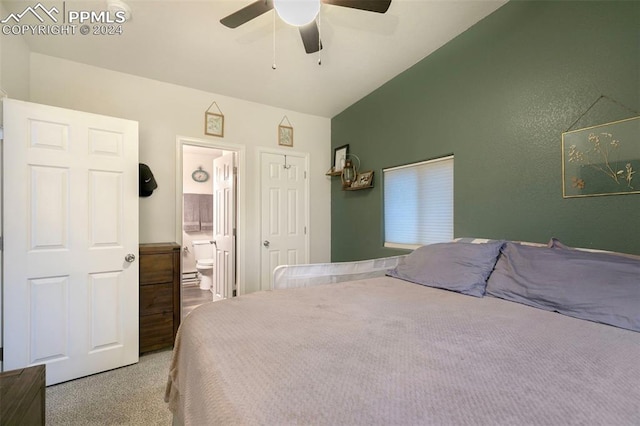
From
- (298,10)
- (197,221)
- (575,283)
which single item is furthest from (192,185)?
(575,283)

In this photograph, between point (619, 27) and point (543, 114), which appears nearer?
point (619, 27)

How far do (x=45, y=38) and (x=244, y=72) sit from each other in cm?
156

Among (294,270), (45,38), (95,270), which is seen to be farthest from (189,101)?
(294,270)

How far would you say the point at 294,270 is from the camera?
1.92 metres

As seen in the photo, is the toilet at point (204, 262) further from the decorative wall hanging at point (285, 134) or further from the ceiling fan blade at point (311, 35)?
the ceiling fan blade at point (311, 35)

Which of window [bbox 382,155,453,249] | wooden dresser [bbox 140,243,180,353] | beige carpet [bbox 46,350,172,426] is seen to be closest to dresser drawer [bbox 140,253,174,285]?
wooden dresser [bbox 140,243,180,353]

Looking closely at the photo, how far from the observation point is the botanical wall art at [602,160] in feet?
4.66

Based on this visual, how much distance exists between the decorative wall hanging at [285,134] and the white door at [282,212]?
0.19 metres

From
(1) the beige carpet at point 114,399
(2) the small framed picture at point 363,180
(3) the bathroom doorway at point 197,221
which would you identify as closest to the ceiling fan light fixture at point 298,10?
(2) the small framed picture at point 363,180

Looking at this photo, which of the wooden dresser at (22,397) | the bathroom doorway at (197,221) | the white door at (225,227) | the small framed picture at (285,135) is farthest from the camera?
the bathroom doorway at (197,221)

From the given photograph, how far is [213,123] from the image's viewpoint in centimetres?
318

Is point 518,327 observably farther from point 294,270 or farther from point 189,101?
point 189,101

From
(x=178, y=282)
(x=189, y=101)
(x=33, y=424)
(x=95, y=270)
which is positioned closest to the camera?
(x=33, y=424)

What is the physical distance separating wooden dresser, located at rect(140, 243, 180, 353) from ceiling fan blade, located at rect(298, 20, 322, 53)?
2077 millimetres
